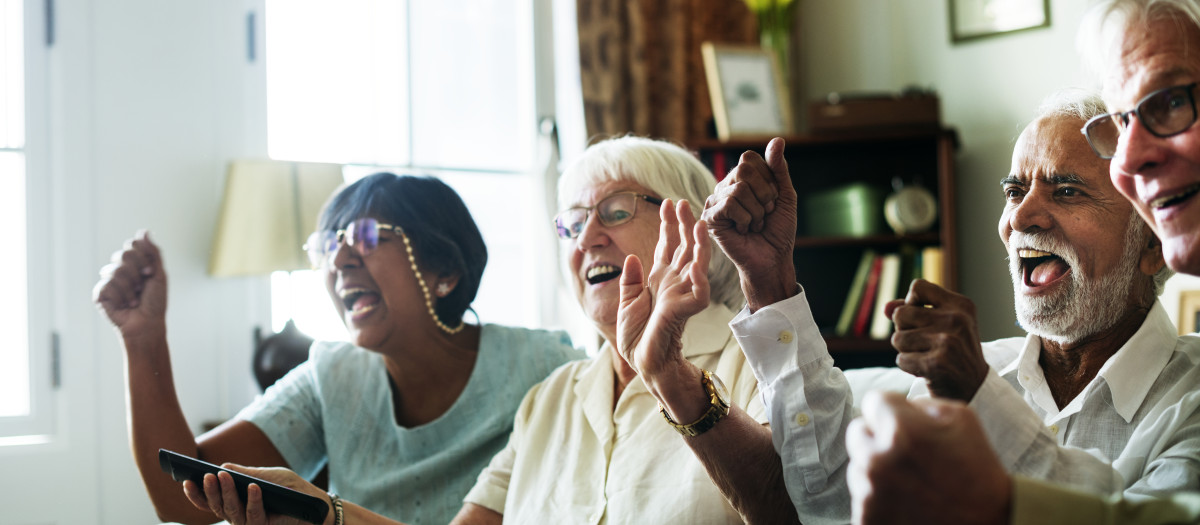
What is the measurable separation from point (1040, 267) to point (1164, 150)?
1.24 feet

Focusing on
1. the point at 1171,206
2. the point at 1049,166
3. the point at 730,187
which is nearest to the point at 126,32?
the point at 730,187

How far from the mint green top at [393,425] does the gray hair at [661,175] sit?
0.40 m

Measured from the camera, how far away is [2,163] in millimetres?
2529

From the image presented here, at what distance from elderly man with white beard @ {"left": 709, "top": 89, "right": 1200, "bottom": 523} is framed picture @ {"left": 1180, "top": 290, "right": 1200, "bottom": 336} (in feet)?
4.73

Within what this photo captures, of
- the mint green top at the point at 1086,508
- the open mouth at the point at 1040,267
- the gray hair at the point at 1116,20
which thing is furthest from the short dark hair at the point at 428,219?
the mint green top at the point at 1086,508

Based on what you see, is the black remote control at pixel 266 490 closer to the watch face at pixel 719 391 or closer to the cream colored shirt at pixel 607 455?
the cream colored shirt at pixel 607 455

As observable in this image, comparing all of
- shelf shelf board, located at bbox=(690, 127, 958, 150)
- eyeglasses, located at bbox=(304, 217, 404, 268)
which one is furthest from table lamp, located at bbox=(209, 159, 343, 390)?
shelf shelf board, located at bbox=(690, 127, 958, 150)

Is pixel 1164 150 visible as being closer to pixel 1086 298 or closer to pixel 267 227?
pixel 1086 298

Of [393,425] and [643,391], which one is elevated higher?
[643,391]

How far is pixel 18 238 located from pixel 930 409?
258cm

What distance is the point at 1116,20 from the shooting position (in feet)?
3.30

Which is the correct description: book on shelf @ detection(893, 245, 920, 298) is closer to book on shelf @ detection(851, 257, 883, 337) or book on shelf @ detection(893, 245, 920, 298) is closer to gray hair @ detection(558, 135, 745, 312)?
book on shelf @ detection(851, 257, 883, 337)

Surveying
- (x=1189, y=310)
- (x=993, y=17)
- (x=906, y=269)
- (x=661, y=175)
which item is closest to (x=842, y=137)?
(x=906, y=269)

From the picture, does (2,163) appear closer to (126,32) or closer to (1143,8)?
(126,32)
